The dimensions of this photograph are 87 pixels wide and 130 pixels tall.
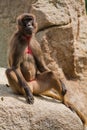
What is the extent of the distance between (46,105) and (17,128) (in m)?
0.63

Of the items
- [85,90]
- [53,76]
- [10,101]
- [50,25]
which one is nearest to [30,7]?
[50,25]

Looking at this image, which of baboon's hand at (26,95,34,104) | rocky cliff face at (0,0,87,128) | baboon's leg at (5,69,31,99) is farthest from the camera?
rocky cliff face at (0,0,87,128)

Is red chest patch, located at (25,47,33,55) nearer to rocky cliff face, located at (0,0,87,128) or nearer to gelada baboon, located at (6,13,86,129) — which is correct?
gelada baboon, located at (6,13,86,129)

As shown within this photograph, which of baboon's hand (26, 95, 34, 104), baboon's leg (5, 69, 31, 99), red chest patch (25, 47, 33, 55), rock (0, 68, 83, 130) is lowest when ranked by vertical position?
rock (0, 68, 83, 130)

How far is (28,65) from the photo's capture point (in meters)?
7.73

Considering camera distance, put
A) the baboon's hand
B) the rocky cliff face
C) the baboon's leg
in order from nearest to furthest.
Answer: the baboon's hand → the baboon's leg → the rocky cliff face

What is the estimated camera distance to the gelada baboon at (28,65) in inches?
294

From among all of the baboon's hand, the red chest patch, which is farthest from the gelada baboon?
the baboon's hand

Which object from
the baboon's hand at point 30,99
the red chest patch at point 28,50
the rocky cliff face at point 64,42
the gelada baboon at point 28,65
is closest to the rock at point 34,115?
the baboon's hand at point 30,99

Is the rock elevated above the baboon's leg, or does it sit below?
below

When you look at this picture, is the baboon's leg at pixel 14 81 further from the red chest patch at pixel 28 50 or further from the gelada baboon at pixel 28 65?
the red chest patch at pixel 28 50

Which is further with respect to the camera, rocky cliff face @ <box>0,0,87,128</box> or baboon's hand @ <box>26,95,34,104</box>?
rocky cliff face @ <box>0,0,87,128</box>

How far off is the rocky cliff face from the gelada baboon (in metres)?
1.71

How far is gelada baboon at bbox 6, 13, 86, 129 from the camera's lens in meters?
7.46
